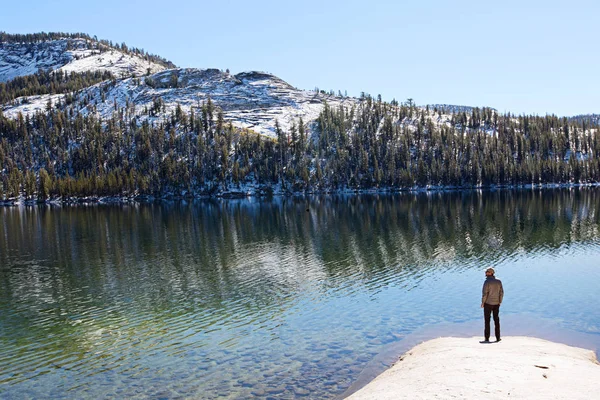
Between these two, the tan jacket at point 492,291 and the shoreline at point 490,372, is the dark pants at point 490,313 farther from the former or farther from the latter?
the shoreline at point 490,372

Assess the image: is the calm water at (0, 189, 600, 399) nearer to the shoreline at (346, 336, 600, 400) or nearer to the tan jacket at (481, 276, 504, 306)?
the shoreline at (346, 336, 600, 400)

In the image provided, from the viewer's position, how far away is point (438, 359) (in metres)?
24.5

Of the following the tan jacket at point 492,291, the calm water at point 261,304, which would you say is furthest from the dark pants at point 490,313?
the calm water at point 261,304

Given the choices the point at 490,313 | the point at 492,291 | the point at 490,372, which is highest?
the point at 492,291

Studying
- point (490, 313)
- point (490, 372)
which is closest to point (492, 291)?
point (490, 313)

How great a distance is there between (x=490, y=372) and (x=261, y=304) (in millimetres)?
25666

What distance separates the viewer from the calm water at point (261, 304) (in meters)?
27.8

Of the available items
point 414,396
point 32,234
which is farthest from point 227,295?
point 32,234

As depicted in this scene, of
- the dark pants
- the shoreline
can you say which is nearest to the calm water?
the shoreline

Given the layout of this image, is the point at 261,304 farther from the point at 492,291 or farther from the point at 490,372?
the point at 490,372

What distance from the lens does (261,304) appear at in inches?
1704

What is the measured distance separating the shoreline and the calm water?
11.7 ft

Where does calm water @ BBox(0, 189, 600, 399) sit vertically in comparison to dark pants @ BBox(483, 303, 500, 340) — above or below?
below

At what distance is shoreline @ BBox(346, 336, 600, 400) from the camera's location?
18266 millimetres
